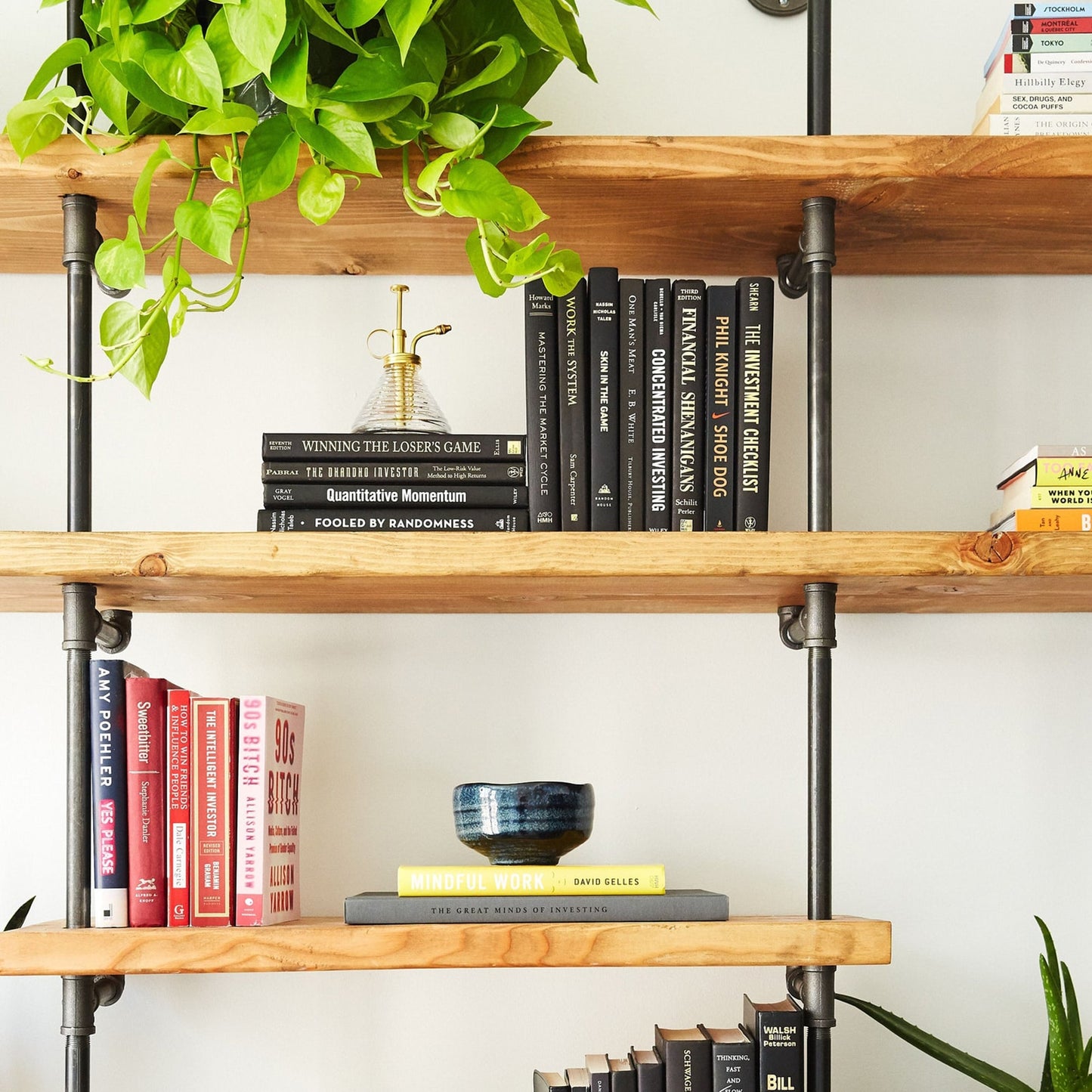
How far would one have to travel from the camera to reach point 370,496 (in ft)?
3.32

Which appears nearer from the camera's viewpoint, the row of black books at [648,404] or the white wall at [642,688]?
the row of black books at [648,404]

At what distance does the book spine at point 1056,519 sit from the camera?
40.6 inches

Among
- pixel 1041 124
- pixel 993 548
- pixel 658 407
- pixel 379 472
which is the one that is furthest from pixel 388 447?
pixel 1041 124

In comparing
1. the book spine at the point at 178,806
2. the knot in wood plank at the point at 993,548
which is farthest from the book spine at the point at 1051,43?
the book spine at the point at 178,806

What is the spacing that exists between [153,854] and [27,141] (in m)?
0.62

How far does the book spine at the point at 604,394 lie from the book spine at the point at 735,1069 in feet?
1.51

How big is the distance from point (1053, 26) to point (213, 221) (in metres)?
0.78

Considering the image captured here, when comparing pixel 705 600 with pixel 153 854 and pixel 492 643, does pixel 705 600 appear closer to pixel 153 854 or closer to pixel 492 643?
pixel 492 643

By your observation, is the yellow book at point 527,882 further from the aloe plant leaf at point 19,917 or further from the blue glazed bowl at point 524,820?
the aloe plant leaf at point 19,917

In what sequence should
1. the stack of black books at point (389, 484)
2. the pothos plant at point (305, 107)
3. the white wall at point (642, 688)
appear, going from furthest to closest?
the white wall at point (642, 688)
the stack of black books at point (389, 484)
the pothos plant at point (305, 107)

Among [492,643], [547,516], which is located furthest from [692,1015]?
[547,516]

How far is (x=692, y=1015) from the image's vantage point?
122 centimetres

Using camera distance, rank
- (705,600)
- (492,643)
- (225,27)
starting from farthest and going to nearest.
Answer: (492,643) < (705,600) < (225,27)

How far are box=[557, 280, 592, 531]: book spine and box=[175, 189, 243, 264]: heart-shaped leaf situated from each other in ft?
0.96
